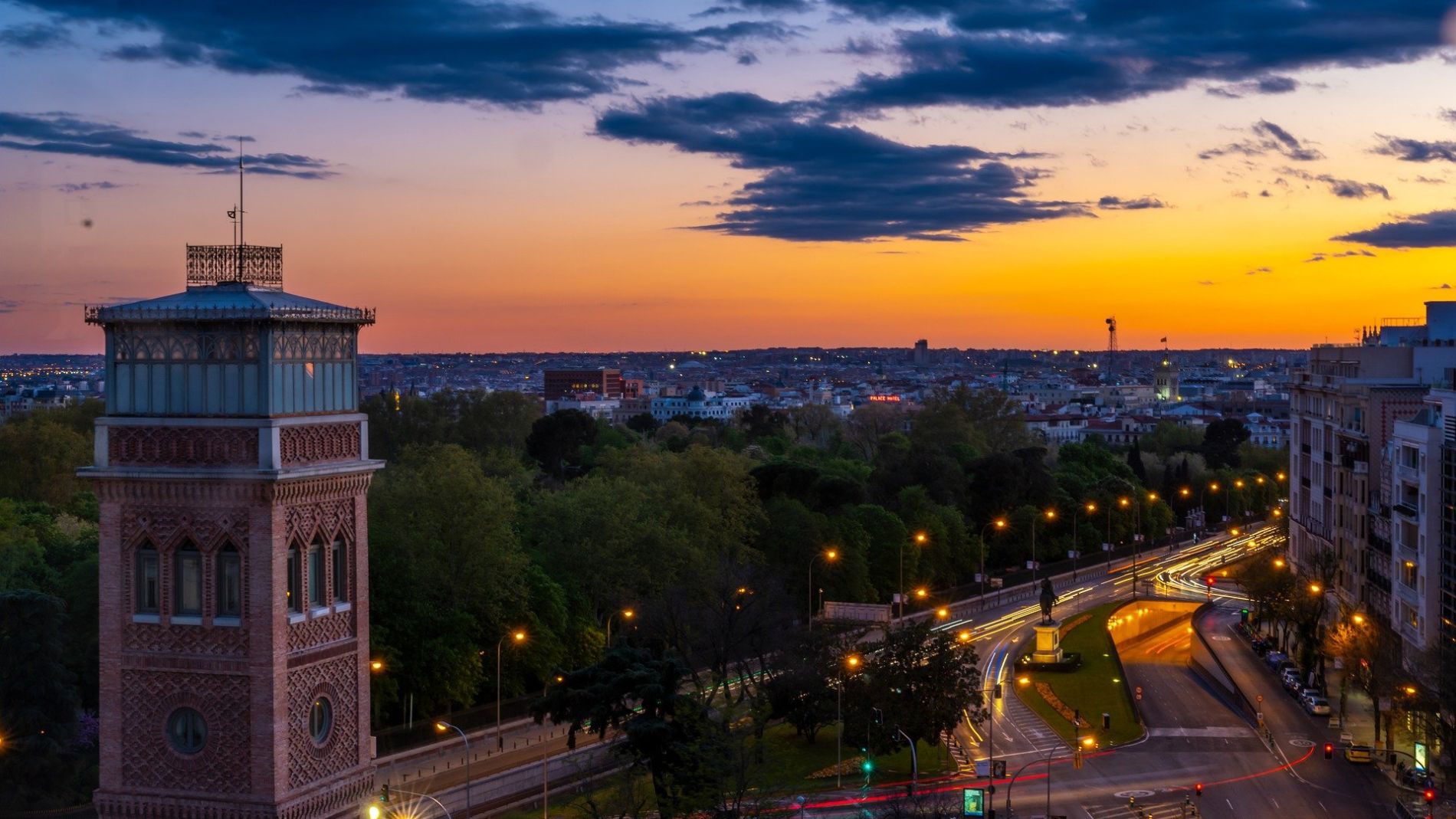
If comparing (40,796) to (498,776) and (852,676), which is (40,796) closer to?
(498,776)

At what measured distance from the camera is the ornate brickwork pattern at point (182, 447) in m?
27.1

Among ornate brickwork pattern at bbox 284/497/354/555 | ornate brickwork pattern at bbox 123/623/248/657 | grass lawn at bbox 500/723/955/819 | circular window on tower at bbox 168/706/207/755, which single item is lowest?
grass lawn at bbox 500/723/955/819

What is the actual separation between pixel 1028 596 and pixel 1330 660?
22.0 metres

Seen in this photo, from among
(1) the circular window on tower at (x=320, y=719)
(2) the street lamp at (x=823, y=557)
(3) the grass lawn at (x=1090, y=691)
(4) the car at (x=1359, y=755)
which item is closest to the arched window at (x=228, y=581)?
(1) the circular window on tower at (x=320, y=719)

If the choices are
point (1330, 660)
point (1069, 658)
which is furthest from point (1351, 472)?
point (1069, 658)

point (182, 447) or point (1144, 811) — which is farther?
point (1144, 811)

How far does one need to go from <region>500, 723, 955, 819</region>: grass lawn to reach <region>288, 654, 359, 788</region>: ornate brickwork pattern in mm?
19648

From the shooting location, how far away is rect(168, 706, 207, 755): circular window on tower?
27297 millimetres

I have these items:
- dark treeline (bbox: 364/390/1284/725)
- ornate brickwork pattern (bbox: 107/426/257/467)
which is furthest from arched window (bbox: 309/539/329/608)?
dark treeline (bbox: 364/390/1284/725)

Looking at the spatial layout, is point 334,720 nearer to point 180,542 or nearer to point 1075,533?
point 180,542

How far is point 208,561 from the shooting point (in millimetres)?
27359

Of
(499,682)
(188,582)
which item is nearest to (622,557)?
(499,682)

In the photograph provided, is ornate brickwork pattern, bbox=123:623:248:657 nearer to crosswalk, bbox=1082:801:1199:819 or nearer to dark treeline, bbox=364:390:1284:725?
dark treeline, bbox=364:390:1284:725

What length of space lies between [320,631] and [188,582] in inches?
92.2
